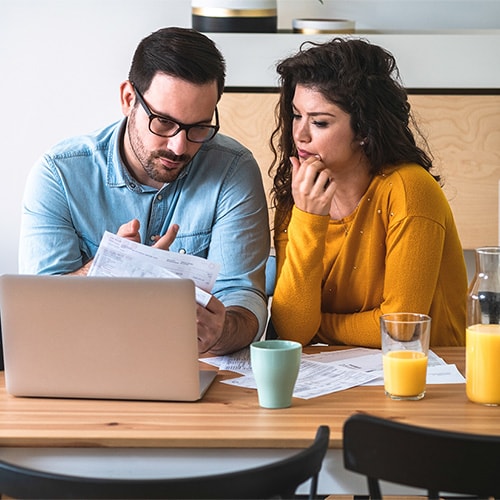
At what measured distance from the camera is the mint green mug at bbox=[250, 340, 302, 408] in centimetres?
145

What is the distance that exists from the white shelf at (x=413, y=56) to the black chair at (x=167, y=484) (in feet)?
7.40

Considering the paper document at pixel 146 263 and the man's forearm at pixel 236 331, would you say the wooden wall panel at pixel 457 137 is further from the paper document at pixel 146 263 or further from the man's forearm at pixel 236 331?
the paper document at pixel 146 263

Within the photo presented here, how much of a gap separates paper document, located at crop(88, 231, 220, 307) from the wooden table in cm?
21

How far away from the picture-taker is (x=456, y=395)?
1528 millimetres

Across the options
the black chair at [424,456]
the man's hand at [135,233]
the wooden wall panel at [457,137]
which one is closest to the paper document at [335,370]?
the man's hand at [135,233]

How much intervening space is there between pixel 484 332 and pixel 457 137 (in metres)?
1.82

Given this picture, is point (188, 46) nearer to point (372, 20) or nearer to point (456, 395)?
point (456, 395)

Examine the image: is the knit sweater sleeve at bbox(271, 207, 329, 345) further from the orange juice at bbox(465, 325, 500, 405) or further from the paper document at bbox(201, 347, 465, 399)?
the orange juice at bbox(465, 325, 500, 405)

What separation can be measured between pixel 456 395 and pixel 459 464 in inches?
17.5

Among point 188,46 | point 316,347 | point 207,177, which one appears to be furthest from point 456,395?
point 188,46

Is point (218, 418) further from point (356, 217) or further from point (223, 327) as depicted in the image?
point (356, 217)

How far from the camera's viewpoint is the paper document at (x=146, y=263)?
5.08 ft

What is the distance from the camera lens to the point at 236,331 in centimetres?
182

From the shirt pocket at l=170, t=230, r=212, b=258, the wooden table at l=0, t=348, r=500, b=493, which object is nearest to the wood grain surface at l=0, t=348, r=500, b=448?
the wooden table at l=0, t=348, r=500, b=493
